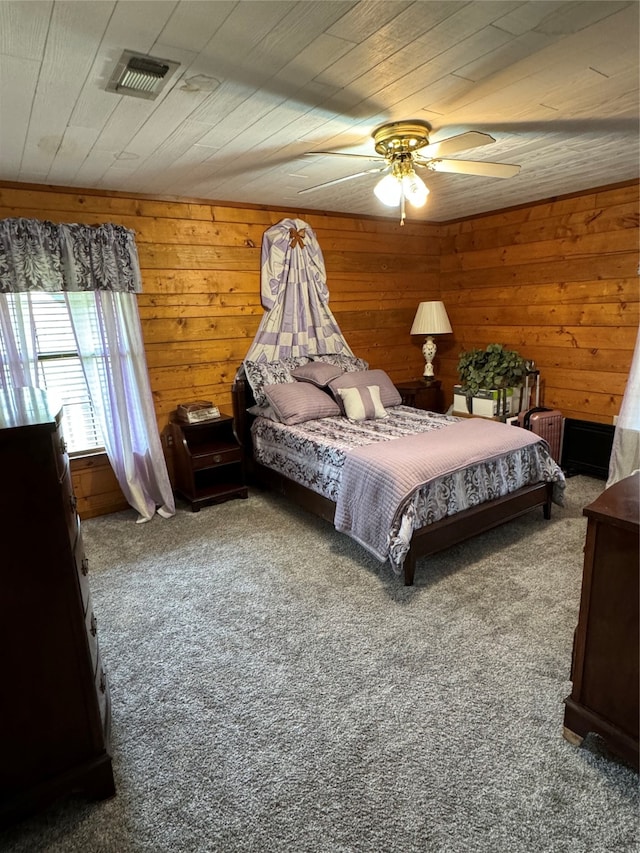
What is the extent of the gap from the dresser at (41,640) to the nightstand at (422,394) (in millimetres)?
3638

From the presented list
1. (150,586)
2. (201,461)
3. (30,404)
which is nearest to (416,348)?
(201,461)

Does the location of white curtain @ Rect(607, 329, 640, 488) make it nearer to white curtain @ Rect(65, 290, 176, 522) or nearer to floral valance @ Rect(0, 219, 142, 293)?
white curtain @ Rect(65, 290, 176, 522)

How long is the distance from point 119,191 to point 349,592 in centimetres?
305

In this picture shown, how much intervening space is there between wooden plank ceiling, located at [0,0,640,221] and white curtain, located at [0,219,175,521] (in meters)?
0.38

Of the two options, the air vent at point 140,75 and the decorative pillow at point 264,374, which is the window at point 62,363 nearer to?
the decorative pillow at point 264,374

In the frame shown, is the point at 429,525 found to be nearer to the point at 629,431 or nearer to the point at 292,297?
the point at 629,431

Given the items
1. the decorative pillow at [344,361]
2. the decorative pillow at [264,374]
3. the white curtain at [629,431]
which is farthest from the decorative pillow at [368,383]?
the white curtain at [629,431]

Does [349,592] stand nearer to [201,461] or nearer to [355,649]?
[355,649]

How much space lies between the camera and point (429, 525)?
2.68 metres

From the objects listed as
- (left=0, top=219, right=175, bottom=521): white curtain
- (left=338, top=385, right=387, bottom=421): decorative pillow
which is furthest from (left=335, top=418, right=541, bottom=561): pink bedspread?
(left=0, top=219, right=175, bottom=521): white curtain

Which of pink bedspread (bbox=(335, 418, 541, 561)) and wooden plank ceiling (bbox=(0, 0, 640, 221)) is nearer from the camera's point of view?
wooden plank ceiling (bbox=(0, 0, 640, 221))

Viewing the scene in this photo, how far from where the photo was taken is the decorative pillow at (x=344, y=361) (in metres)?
4.41

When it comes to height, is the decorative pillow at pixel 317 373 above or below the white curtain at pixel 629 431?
above

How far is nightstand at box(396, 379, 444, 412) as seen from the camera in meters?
4.75
